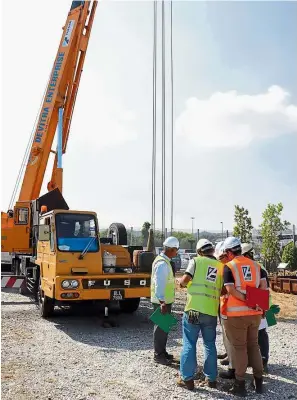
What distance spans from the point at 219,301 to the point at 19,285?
22.7 feet

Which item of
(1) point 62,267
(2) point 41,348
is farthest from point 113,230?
(2) point 41,348

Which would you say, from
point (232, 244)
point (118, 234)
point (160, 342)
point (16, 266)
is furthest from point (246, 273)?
point (16, 266)

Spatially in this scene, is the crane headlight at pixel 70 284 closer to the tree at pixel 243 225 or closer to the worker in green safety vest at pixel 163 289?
the worker in green safety vest at pixel 163 289

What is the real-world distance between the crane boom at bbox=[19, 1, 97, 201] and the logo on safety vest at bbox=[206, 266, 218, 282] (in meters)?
7.53

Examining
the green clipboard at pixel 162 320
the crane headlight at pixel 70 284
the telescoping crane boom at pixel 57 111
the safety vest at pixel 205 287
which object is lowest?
the green clipboard at pixel 162 320

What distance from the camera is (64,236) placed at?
8523 mm

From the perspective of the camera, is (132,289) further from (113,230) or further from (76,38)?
(76,38)

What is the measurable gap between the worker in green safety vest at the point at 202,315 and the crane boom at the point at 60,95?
7.48 metres

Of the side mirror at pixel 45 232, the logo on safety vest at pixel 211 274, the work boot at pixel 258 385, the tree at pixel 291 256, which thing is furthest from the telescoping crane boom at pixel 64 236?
the tree at pixel 291 256

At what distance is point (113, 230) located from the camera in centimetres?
1073

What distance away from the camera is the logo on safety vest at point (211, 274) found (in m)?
5.16

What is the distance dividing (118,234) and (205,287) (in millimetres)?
5507

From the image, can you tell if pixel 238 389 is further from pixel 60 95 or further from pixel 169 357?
pixel 60 95

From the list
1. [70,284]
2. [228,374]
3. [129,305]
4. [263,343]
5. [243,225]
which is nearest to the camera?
[228,374]
